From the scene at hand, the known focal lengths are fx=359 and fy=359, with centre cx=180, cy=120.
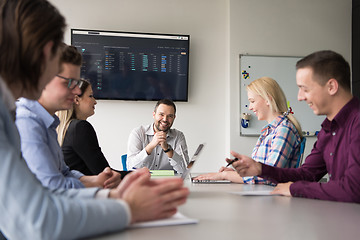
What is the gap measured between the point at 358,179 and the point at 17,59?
1.28m

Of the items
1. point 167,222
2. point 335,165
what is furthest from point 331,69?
point 167,222

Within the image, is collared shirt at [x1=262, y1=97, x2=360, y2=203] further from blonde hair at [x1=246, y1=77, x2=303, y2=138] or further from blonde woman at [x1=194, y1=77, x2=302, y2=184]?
blonde hair at [x1=246, y1=77, x2=303, y2=138]

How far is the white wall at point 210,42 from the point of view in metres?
4.63

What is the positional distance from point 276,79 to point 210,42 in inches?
40.0

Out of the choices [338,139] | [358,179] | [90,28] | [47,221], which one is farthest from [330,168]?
[90,28]

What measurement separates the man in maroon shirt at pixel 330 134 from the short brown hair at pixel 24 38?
44.6 inches

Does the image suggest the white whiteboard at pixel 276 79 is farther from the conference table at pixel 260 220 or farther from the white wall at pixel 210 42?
the conference table at pixel 260 220

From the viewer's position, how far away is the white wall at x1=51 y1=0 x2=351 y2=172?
4633 mm

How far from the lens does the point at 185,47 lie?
15.5ft

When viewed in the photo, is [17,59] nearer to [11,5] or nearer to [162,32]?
[11,5]

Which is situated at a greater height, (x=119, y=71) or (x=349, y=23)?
(x=349, y=23)

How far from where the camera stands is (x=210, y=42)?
16.0ft

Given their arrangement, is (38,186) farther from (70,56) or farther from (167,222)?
(70,56)

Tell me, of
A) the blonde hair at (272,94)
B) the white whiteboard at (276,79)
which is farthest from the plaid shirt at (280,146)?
the white whiteboard at (276,79)
